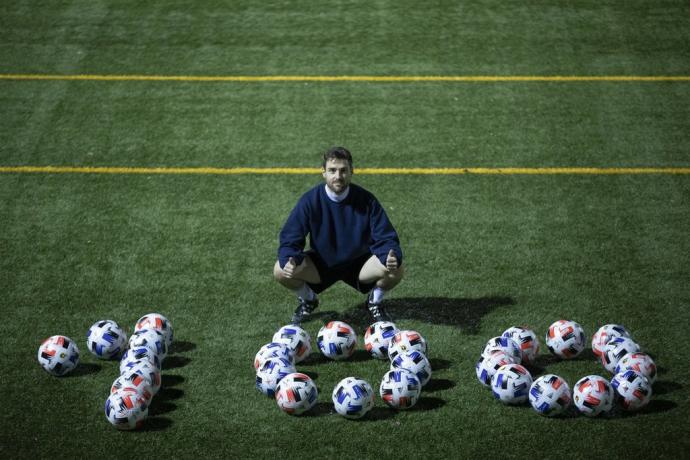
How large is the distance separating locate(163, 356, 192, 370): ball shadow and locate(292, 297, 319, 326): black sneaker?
106 centimetres

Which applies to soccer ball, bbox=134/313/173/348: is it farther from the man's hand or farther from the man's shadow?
the man's hand

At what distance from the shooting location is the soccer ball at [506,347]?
6.89 metres

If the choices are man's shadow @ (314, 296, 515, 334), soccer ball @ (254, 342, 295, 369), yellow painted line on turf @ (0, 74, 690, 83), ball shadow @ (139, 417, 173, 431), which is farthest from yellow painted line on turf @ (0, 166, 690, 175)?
ball shadow @ (139, 417, 173, 431)

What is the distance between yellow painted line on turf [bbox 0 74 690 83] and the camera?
12.3m

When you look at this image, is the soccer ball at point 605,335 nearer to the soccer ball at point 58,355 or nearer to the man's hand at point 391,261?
the man's hand at point 391,261

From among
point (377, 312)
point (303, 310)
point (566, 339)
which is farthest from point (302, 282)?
point (566, 339)

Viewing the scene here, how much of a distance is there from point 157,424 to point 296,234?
6.67ft

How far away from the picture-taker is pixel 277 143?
10938 millimetres

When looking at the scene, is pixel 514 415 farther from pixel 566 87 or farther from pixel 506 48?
pixel 506 48

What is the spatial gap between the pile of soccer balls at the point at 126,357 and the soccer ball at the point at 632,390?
3.61m

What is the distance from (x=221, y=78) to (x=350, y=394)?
23.9 feet

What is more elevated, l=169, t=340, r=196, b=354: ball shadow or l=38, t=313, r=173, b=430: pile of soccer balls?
l=38, t=313, r=173, b=430: pile of soccer balls

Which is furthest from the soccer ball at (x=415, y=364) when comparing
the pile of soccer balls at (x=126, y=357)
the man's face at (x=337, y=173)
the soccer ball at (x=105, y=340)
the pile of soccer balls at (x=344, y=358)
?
the soccer ball at (x=105, y=340)

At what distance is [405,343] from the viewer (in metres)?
6.96
